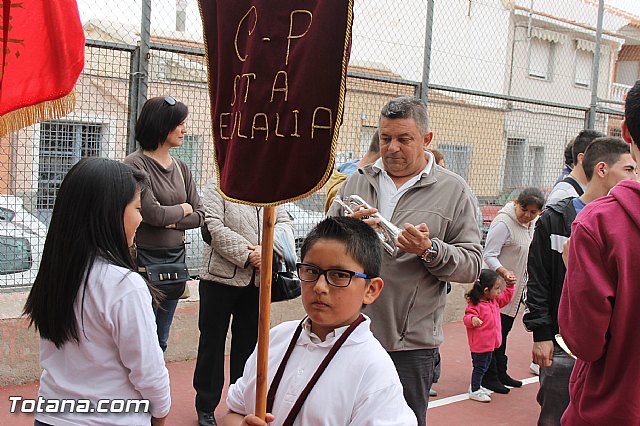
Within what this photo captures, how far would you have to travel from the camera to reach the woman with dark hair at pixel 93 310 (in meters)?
2.74

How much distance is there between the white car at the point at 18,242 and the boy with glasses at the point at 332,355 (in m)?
3.33

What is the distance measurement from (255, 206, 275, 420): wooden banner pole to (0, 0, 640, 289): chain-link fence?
337cm

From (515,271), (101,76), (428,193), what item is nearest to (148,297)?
(428,193)

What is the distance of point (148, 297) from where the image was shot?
2.81 meters

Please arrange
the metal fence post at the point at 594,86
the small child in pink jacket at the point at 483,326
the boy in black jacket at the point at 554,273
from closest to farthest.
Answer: the boy in black jacket at the point at 554,273 < the small child in pink jacket at the point at 483,326 < the metal fence post at the point at 594,86

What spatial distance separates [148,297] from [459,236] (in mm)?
1672

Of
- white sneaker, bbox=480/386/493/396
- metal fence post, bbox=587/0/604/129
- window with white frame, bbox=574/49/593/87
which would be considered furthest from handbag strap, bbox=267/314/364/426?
window with white frame, bbox=574/49/593/87

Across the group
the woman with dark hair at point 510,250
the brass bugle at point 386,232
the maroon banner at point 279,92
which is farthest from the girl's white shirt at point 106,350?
the woman with dark hair at point 510,250

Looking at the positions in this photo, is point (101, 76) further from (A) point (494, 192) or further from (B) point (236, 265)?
(A) point (494, 192)

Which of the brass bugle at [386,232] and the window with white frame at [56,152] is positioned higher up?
the window with white frame at [56,152]

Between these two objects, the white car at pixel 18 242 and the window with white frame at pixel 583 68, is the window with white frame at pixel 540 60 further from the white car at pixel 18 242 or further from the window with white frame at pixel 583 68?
the white car at pixel 18 242

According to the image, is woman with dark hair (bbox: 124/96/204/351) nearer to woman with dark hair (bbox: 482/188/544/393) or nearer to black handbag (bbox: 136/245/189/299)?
black handbag (bbox: 136/245/189/299)

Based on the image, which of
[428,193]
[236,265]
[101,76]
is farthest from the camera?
[101,76]

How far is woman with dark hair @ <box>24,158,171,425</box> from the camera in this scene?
2738 mm
